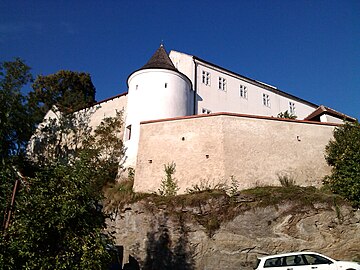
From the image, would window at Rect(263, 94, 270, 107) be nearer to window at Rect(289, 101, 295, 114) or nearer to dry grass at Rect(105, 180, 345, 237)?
window at Rect(289, 101, 295, 114)

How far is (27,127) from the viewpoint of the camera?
23.9 metres

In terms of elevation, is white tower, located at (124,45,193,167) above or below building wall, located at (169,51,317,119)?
below

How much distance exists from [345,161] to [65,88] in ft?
115

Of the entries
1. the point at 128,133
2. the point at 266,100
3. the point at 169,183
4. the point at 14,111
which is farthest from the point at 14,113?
the point at 266,100

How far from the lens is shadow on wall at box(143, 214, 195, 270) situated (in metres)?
15.9

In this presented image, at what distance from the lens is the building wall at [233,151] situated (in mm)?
19344

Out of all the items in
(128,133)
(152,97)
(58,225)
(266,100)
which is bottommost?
(58,225)

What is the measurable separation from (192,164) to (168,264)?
234 inches

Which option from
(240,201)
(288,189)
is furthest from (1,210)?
(288,189)

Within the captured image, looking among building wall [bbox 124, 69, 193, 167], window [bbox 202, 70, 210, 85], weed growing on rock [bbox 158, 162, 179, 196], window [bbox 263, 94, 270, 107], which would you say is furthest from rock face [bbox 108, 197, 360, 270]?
window [bbox 263, 94, 270, 107]

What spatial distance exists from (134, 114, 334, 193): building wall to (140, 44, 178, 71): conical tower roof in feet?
19.3

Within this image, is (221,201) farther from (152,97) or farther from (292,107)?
(292,107)

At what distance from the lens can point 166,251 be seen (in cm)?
1648

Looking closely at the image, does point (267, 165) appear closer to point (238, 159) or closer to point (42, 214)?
point (238, 159)
